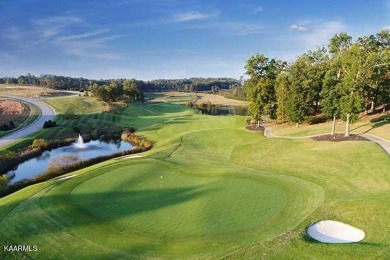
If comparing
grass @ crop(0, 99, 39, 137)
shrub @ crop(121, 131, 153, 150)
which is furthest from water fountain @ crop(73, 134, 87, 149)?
grass @ crop(0, 99, 39, 137)

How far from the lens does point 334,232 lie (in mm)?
16172

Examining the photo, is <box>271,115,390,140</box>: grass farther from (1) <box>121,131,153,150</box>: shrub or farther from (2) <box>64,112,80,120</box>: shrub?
(2) <box>64,112,80,120</box>: shrub

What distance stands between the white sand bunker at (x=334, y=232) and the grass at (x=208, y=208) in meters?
0.44

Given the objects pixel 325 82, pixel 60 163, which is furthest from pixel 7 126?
pixel 325 82

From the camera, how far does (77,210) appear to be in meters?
19.8

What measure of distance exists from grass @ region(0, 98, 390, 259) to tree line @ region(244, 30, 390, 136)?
851cm

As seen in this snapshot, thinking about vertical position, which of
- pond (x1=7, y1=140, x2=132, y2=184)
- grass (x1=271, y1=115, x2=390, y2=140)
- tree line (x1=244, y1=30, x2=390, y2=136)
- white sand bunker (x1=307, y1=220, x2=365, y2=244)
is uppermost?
tree line (x1=244, y1=30, x2=390, y2=136)

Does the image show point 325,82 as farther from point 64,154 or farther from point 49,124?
point 49,124

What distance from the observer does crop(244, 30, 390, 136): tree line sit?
3828 centimetres

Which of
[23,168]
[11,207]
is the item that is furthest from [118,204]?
[23,168]

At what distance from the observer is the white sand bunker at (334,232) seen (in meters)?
15.3

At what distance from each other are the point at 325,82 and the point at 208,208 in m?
30.1

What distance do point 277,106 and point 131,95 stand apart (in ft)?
210

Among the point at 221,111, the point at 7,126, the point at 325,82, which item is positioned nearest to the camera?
the point at 325,82
